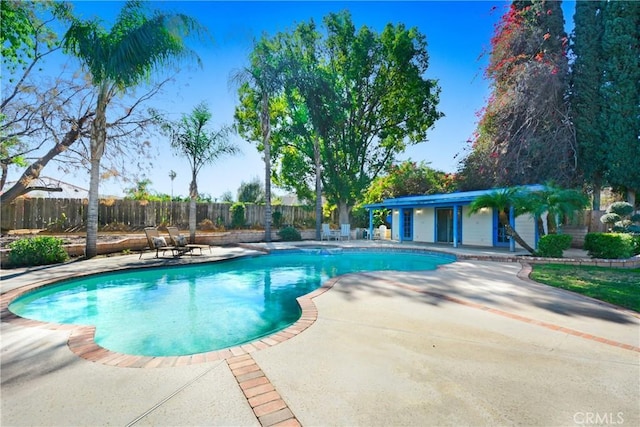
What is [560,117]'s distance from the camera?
16.3m

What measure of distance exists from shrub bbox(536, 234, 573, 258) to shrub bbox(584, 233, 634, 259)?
726 millimetres

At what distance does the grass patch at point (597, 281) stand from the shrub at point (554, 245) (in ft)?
4.22

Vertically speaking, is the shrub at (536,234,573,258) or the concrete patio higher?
the shrub at (536,234,573,258)

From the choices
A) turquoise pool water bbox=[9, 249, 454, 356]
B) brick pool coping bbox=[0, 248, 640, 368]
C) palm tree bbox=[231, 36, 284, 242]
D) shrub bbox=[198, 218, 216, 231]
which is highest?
palm tree bbox=[231, 36, 284, 242]

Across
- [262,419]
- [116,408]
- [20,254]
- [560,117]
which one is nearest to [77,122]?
[20,254]

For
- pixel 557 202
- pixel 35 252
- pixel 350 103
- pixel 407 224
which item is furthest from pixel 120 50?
pixel 407 224

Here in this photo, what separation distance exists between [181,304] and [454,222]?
12.5m

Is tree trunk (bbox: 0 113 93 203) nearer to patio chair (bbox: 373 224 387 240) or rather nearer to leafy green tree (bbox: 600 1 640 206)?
patio chair (bbox: 373 224 387 240)

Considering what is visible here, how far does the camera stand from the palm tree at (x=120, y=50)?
9344 millimetres

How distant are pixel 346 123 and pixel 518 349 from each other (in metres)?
19.2

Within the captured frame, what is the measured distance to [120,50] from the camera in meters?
9.33

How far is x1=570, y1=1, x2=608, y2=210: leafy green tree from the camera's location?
610 inches

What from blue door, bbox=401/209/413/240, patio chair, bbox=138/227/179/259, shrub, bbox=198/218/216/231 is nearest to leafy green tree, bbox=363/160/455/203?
blue door, bbox=401/209/413/240

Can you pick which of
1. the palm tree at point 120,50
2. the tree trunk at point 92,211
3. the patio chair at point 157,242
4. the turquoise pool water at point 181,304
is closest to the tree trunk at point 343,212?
the turquoise pool water at point 181,304
